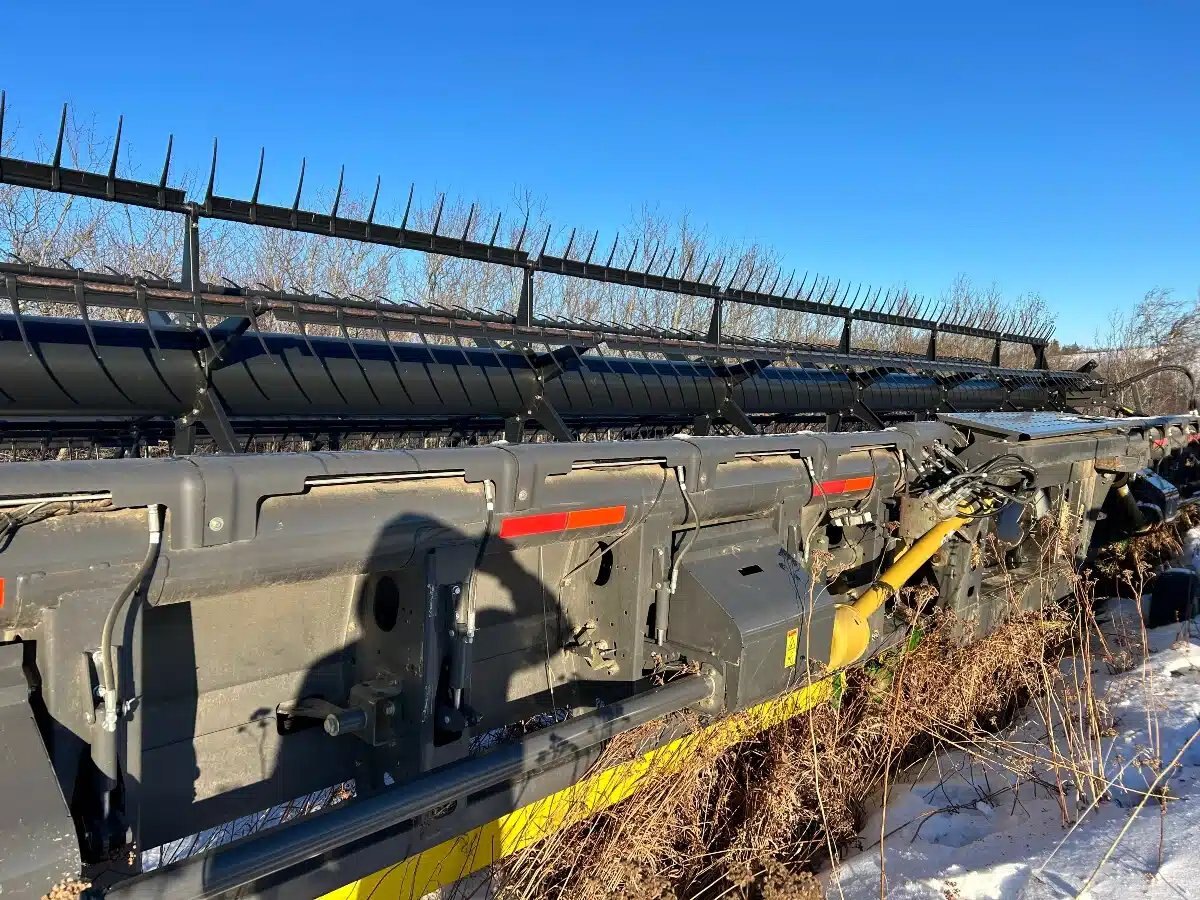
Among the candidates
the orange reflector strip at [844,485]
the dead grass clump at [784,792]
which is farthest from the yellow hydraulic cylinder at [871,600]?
the orange reflector strip at [844,485]

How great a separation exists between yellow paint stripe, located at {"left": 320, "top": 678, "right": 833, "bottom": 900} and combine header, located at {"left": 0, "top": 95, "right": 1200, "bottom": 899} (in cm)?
1

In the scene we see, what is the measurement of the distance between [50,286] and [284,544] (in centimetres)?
179

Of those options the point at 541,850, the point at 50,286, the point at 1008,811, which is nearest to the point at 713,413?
the point at 1008,811

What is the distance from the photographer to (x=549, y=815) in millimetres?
2900

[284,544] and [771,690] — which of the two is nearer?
[284,544]

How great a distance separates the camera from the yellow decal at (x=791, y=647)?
3.41 meters

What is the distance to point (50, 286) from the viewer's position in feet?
10.3

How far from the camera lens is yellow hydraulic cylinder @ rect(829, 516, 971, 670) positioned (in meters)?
3.85

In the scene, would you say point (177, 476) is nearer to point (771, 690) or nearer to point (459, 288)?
point (771, 690)

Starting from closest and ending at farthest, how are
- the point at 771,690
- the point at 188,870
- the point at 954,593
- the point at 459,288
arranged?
→ the point at 188,870
the point at 771,690
the point at 954,593
the point at 459,288

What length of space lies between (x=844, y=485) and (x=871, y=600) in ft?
1.91

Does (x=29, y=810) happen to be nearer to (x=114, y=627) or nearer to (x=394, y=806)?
(x=114, y=627)

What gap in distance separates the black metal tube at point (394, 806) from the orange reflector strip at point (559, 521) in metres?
0.65

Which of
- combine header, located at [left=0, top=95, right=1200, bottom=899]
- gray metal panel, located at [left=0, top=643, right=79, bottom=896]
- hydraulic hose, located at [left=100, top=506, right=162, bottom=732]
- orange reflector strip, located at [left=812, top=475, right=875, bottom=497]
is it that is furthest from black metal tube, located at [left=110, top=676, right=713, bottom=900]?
orange reflector strip, located at [left=812, top=475, right=875, bottom=497]
